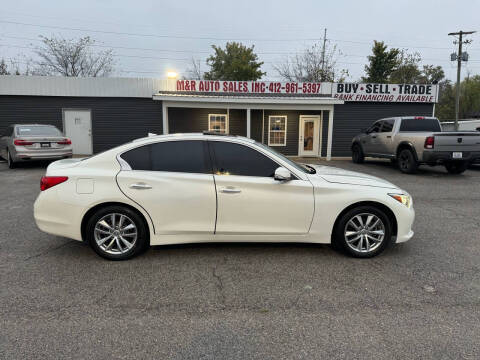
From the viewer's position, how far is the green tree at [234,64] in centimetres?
4184

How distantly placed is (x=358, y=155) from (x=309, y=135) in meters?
3.95

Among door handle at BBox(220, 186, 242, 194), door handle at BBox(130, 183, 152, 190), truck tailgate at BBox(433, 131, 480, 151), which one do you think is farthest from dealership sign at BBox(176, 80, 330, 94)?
door handle at BBox(220, 186, 242, 194)

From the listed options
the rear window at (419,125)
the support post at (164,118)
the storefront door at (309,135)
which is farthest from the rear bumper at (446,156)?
the support post at (164,118)

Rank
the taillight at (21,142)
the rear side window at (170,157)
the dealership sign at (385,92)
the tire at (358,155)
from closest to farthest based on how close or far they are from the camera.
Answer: the rear side window at (170,157)
the taillight at (21,142)
the tire at (358,155)
the dealership sign at (385,92)

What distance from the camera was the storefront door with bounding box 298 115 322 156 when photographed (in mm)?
17672

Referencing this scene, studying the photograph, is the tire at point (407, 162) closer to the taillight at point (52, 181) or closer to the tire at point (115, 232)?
the tire at point (115, 232)

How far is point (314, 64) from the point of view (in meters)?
41.1

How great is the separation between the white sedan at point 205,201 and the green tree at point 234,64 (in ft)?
130

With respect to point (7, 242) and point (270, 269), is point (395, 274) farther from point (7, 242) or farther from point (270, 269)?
point (7, 242)

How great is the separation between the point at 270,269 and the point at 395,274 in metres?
1.36

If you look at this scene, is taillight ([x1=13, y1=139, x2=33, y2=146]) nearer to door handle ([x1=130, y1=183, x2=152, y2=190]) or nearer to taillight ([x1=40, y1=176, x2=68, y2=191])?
taillight ([x1=40, y1=176, x2=68, y2=191])

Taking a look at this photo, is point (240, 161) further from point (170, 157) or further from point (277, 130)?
point (277, 130)

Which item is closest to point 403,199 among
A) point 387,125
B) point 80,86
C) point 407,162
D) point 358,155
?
point 407,162

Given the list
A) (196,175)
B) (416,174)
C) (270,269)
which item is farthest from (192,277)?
(416,174)
